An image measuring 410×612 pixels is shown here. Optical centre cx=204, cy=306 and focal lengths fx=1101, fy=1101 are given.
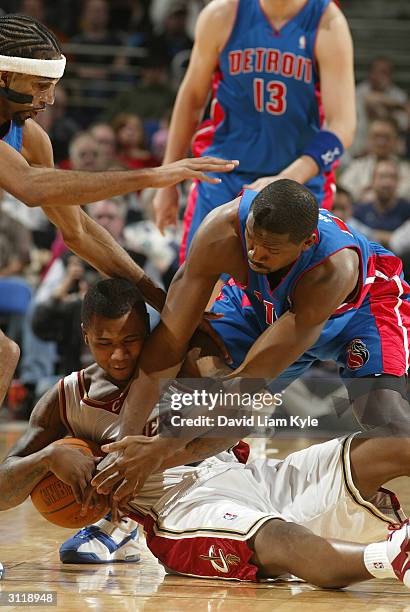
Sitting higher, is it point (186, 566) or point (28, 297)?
point (186, 566)

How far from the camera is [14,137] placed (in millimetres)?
3900

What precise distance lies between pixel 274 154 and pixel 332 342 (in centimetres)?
135

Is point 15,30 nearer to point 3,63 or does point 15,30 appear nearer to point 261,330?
point 3,63

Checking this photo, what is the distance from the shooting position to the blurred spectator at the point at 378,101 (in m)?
10.3

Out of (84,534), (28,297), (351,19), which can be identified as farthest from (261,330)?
(351,19)

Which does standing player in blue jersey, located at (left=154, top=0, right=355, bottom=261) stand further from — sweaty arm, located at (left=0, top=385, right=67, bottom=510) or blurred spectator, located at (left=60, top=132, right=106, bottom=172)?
blurred spectator, located at (left=60, top=132, right=106, bottom=172)

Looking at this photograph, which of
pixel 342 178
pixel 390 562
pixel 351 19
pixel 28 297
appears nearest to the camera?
pixel 390 562

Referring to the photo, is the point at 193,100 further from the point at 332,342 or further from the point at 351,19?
the point at 351,19

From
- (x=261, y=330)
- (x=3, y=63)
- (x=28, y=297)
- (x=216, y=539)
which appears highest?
(x=3, y=63)

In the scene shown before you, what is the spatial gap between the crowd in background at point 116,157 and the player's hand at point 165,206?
22.8 inches

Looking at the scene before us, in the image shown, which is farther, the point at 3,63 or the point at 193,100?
the point at 193,100

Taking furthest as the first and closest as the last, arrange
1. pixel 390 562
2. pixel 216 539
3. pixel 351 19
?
pixel 351 19
pixel 216 539
pixel 390 562

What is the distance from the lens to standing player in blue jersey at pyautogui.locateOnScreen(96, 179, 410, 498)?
348 cm

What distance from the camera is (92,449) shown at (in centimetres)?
366
